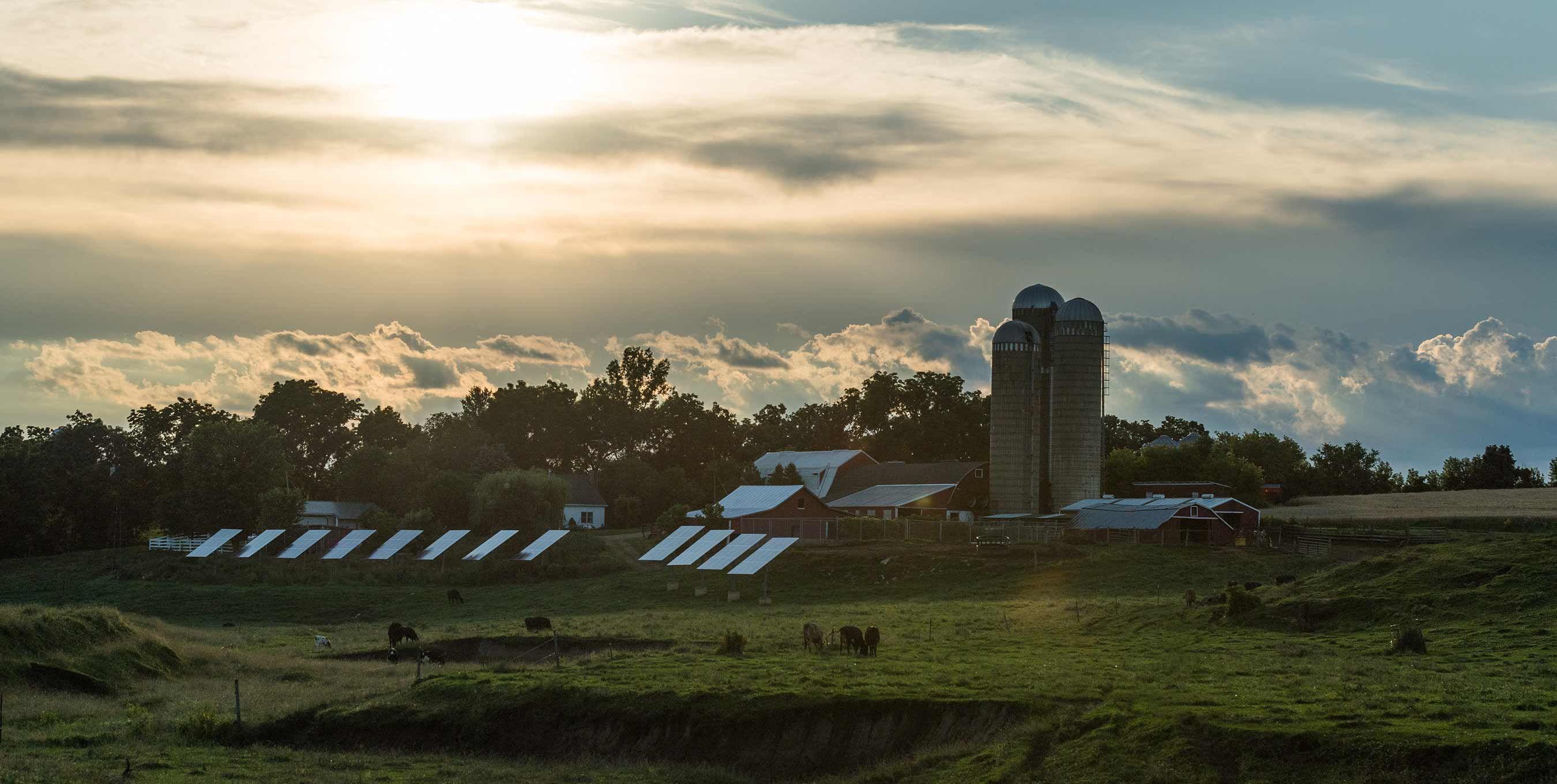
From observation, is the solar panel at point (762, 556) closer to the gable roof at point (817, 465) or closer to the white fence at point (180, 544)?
the white fence at point (180, 544)

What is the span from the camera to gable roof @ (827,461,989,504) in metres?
122

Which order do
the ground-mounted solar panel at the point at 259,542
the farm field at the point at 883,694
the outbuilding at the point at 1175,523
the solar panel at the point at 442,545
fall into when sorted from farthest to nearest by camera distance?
the ground-mounted solar panel at the point at 259,542, the solar panel at the point at 442,545, the outbuilding at the point at 1175,523, the farm field at the point at 883,694

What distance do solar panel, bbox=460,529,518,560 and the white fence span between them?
21.2 m

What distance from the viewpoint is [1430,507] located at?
11744cm

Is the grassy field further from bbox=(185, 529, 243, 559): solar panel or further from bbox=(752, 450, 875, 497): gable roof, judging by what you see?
bbox=(185, 529, 243, 559): solar panel

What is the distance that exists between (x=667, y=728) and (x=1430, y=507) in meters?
98.2

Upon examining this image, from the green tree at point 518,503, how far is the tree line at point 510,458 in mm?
121

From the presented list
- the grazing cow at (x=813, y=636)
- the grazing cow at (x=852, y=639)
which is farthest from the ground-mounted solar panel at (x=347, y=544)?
the grazing cow at (x=852, y=639)

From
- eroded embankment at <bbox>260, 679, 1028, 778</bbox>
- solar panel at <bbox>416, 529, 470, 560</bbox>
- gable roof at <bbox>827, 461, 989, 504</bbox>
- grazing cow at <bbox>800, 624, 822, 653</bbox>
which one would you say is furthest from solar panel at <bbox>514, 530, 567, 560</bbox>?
eroded embankment at <bbox>260, 679, 1028, 778</bbox>

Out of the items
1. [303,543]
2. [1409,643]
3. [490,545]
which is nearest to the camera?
[1409,643]

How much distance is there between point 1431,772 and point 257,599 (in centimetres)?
6864

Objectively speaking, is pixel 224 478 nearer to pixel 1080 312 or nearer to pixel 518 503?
pixel 518 503

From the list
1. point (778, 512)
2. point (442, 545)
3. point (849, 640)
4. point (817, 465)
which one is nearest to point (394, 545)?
point (442, 545)

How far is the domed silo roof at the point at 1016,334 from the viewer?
358ft
